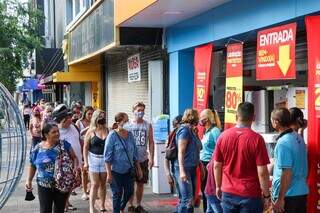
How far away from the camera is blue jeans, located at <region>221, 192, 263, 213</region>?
5.34m

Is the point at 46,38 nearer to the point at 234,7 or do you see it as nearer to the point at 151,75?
the point at 151,75

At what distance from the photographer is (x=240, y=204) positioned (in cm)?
538

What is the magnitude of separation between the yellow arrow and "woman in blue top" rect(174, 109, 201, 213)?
1.37 metres

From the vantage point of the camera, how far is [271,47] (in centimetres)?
695

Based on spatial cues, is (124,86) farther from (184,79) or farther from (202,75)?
(202,75)

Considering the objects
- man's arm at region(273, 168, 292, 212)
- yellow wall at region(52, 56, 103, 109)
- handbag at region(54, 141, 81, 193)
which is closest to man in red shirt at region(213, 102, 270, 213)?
man's arm at region(273, 168, 292, 212)

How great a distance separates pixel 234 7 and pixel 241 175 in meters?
3.66

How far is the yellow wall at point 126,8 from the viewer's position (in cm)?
909

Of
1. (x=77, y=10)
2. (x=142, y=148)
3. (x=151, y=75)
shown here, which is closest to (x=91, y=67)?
(x=77, y=10)

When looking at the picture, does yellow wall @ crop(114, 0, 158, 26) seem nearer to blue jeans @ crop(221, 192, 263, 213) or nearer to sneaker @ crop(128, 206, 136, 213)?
sneaker @ crop(128, 206, 136, 213)

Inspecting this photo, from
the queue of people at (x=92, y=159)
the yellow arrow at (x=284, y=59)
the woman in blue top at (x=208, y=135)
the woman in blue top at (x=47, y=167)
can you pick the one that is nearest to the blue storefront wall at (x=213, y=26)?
the yellow arrow at (x=284, y=59)

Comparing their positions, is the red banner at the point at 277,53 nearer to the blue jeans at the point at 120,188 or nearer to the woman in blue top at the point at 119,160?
the woman in blue top at the point at 119,160

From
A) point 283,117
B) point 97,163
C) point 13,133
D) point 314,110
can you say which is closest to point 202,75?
point 97,163

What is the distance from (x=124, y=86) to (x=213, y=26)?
7.44m
